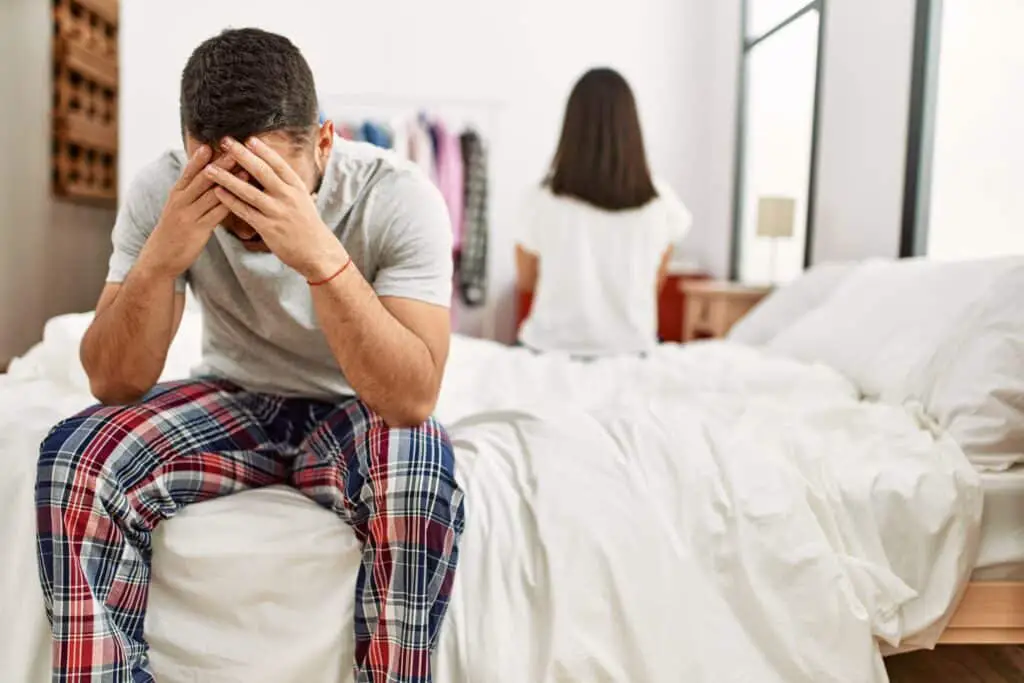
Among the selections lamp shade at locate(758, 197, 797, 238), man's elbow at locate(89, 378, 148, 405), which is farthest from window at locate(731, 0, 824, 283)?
man's elbow at locate(89, 378, 148, 405)

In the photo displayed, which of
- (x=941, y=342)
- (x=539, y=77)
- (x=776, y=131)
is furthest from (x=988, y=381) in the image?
(x=539, y=77)

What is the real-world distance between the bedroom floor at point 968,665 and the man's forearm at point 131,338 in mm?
1022

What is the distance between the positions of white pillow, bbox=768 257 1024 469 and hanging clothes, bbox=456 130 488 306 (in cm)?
176

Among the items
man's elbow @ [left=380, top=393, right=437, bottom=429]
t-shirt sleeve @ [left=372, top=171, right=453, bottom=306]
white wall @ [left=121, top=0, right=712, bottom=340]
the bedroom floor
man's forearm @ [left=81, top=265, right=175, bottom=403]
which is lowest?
the bedroom floor

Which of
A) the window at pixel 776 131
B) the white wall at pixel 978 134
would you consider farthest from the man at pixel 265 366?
the window at pixel 776 131

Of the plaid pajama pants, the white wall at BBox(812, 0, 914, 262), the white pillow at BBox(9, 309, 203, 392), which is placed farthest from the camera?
the white wall at BBox(812, 0, 914, 262)

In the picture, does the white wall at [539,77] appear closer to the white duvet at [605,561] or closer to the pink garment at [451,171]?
the pink garment at [451,171]

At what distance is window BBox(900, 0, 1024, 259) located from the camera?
1.62m

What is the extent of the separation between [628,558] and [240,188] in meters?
0.57

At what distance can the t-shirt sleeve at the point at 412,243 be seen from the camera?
999mm

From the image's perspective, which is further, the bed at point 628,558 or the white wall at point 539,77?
the white wall at point 539,77

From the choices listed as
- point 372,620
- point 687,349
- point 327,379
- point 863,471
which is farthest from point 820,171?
point 372,620

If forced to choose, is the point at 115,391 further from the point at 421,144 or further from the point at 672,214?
the point at 421,144

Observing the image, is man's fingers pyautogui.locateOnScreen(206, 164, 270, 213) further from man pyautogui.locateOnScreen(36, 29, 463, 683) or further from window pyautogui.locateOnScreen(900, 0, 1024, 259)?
window pyautogui.locateOnScreen(900, 0, 1024, 259)
